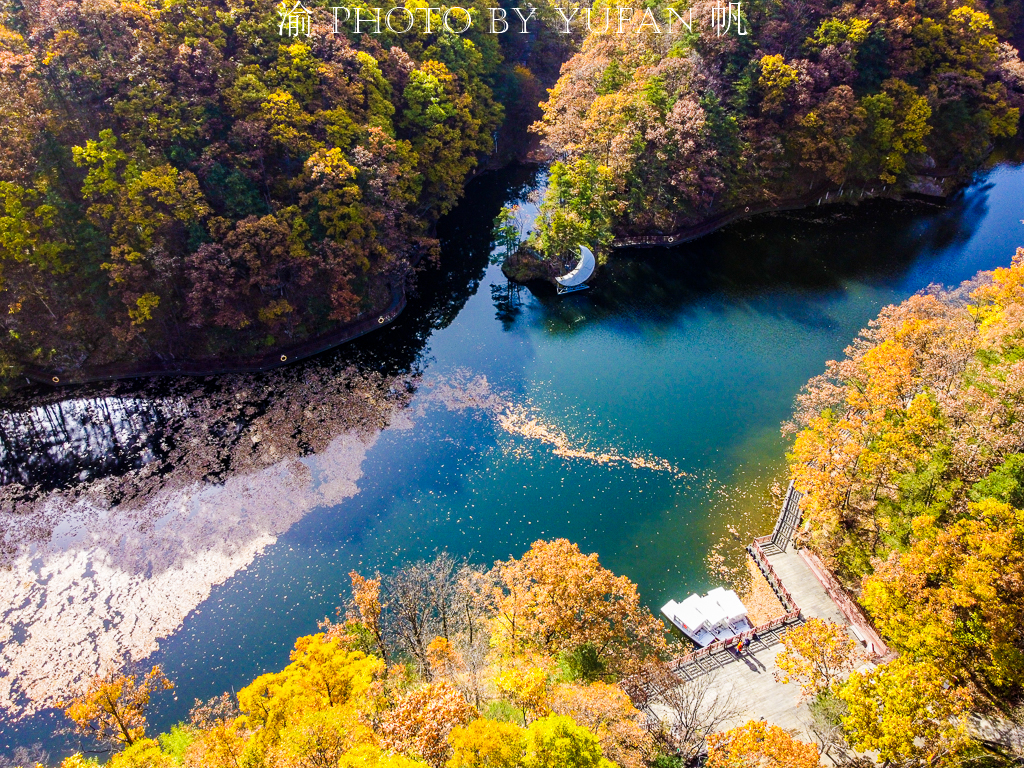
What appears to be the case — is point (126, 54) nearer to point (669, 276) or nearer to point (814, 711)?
point (669, 276)

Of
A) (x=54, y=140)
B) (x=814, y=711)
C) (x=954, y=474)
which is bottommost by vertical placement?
(x=814, y=711)

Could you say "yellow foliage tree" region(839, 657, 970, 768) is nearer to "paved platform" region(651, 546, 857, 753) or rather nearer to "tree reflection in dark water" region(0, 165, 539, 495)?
"paved platform" region(651, 546, 857, 753)

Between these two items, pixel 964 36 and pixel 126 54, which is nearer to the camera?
pixel 126 54

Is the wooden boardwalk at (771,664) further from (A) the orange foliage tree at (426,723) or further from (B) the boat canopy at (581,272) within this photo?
(B) the boat canopy at (581,272)

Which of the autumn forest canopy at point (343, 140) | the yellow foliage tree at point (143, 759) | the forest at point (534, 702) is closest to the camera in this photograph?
the forest at point (534, 702)

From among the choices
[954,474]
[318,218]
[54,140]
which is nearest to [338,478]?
[318,218]

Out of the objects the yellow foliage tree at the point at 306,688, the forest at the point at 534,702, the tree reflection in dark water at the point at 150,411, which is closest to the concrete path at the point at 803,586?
the forest at the point at 534,702
